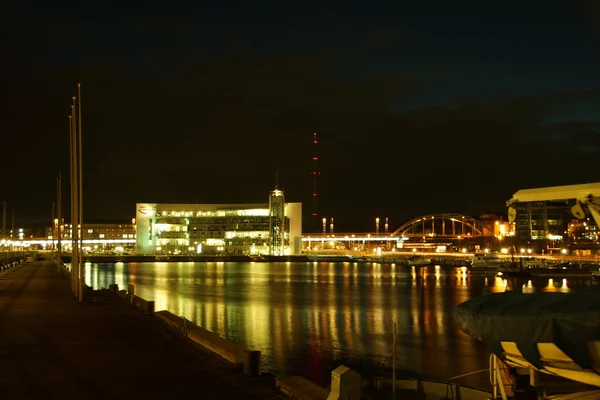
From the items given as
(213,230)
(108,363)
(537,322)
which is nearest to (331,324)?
(108,363)

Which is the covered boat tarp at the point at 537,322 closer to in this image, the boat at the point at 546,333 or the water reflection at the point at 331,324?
the boat at the point at 546,333

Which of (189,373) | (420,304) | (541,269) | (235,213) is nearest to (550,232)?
(541,269)

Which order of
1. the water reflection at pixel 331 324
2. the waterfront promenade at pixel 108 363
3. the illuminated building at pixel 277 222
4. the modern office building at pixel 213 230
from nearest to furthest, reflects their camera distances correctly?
the waterfront promenade at pixel 108 363 < the water reflection at pixel 331 324 < the illuminated building at pixel 277 222 < the modern office building at pixel 213 230

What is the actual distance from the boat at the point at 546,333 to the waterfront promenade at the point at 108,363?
5.19m

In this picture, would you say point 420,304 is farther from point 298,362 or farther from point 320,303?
point 298,362

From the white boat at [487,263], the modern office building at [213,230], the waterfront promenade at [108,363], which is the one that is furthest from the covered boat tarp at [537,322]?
→ the modern office building at [213,230]

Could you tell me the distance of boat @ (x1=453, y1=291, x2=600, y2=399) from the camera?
6.98 meters

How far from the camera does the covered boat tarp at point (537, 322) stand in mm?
6984

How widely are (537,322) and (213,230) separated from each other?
155 m

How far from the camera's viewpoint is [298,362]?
2322 cm

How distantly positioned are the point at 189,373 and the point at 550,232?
6802 inches

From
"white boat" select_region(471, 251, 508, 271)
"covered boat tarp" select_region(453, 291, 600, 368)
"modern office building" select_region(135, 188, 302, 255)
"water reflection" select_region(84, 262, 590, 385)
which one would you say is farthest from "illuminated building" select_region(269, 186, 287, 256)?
"covered boat tarp" select_region(453, 291, 600, 368)

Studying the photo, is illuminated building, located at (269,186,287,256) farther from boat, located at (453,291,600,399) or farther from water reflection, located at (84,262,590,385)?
boat, located at (453,291,600,399)

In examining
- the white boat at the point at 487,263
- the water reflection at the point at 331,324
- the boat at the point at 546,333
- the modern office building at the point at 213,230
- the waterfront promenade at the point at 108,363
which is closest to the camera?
the boat at the point at 546,333
